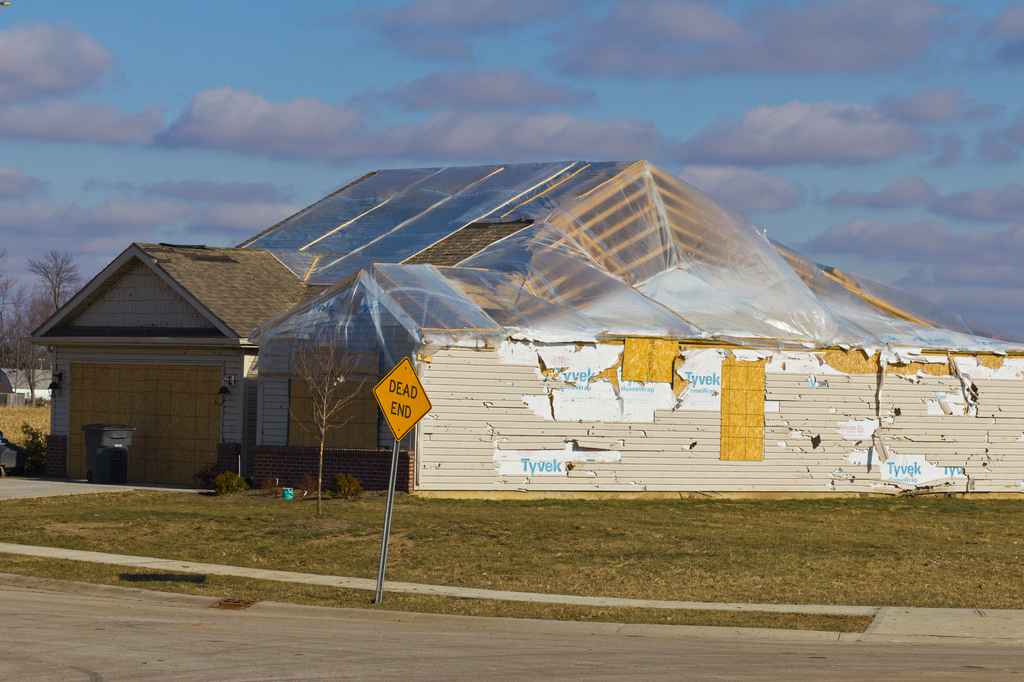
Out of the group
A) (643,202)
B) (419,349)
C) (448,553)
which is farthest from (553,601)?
(643,202)

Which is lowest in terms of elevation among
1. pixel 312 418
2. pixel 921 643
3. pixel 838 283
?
pixel 921 643

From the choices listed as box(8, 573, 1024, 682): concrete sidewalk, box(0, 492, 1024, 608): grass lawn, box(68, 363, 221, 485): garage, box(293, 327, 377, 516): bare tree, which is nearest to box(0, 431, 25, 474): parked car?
box(68, 363, 221, 485): garage

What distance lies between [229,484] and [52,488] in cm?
397

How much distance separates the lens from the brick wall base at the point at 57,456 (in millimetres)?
34031

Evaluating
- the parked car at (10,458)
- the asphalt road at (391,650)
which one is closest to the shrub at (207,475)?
the parked car at (10,458)

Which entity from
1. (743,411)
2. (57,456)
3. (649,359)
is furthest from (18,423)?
(743,411)

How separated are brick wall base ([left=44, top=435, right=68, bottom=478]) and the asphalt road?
59.7 ft

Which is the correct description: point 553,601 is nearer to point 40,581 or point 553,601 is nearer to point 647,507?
point 40,581

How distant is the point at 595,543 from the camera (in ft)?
71.4

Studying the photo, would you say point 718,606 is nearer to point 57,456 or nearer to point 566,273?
point 566,273

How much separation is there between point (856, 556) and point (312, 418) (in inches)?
474

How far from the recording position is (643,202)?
3506cm

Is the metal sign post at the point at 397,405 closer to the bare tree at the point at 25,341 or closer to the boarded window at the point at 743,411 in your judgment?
the boarded window at the point at 743,411

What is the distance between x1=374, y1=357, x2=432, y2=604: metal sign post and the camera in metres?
16.5
